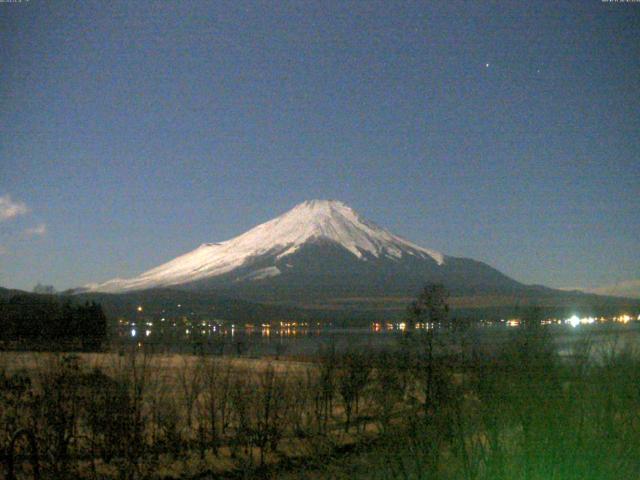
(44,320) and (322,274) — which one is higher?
(322,274)

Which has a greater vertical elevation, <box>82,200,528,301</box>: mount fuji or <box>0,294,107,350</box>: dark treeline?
<box>82,200,528,301</box>: mount fuji

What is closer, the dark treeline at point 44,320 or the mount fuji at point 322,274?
the dark treeline at point 44,320

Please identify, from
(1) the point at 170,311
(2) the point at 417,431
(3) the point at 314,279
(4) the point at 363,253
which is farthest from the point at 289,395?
(4) the point at 363,253

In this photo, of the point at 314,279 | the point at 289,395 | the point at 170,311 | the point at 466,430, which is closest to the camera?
the point at 466,430

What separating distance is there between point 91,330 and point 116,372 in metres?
36.6

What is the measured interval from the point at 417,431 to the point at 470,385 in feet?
6.80

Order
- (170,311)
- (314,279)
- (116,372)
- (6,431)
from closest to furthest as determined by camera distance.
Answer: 1. (6,431)
2. (116,372)
3. (170,311)
4. (314,279)

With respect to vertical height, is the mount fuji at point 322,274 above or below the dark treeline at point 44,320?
above

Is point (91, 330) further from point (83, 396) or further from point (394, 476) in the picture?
point (394, 476)

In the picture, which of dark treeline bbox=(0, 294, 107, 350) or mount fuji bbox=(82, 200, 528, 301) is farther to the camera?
mount fuji bbox=(82, 200, 528, 301)

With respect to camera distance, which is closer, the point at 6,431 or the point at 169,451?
the point at 6,431

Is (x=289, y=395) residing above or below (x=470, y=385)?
below

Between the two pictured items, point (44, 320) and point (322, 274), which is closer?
point (44, 320)

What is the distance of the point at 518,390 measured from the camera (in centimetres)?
573
